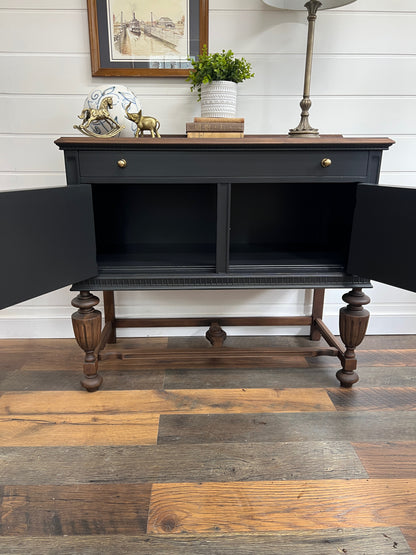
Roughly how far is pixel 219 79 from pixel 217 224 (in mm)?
466

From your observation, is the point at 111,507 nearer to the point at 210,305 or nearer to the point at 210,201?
the point at 210,305

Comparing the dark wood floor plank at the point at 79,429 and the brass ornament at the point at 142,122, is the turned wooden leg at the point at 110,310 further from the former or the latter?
the brass ornament at the point at 142,122

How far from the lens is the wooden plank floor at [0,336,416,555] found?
0.73 metres

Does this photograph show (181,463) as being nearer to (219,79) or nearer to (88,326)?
(88,326)

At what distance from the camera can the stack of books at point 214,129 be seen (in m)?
1.01

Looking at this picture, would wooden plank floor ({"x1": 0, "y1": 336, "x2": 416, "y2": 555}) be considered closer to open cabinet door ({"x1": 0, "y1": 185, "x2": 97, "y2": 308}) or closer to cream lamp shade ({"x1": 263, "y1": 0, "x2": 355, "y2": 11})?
open cabinet door ({"x1": 0, "y1": 185, "x2": 97, "y2": 308})

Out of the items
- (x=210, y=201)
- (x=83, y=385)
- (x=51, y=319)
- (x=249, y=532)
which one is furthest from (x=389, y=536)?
(x=51, y=319)

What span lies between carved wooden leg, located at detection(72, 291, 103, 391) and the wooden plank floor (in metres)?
0.10

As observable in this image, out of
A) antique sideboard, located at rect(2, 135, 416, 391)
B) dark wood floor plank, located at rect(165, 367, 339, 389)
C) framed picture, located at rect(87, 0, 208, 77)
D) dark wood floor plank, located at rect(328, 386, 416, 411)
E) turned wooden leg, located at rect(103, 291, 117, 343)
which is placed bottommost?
dark wood floor plank, located at rect(165, 367, 339, 389)

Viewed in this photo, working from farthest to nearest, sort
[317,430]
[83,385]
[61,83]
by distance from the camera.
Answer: [61,83] → [83,385] → [317,430]

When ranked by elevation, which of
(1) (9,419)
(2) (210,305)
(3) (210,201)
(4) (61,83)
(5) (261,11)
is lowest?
(1) (9,419)

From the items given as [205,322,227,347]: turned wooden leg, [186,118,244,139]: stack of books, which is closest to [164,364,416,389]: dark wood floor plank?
[205,322,227,347]: turned wooden leg

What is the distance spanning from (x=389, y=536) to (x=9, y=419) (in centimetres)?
101

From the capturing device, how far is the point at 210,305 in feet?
5.14
